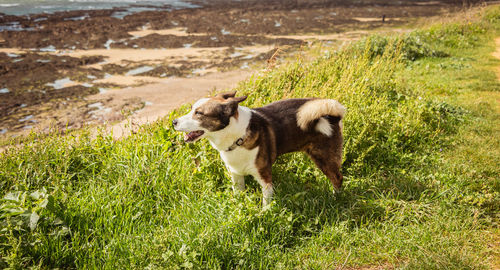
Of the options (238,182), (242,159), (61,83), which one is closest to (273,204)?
(238,182)

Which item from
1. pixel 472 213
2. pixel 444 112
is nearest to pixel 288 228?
pixel 472 213

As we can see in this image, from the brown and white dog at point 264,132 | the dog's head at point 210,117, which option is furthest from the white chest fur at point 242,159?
the dog's head at point 210,117

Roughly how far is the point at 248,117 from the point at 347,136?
180cm

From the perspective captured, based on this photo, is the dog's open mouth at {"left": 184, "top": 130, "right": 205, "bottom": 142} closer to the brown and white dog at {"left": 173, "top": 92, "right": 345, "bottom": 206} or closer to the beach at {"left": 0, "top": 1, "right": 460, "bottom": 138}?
the brown and white dog at {"left": 173, "top": 92, "right": 345, "bottom": 206}

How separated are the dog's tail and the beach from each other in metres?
2.31

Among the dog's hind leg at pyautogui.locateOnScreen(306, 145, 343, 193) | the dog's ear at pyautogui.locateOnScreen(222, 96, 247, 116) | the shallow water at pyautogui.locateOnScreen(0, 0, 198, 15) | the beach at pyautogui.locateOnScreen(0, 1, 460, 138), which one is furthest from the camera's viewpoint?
the shallow water at pyautogui.locateOnScreen(0, 0, 198, 15)

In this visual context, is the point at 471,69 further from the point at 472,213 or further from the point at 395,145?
the point at 472,213

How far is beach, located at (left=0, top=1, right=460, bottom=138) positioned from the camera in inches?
328

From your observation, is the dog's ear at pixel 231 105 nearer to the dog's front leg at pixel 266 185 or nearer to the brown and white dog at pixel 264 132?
the brown and white dog at pixel 264 132

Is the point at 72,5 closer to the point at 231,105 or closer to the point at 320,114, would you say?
the point at 231,105

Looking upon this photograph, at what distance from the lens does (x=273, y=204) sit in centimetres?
303

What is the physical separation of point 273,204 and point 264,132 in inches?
28.0

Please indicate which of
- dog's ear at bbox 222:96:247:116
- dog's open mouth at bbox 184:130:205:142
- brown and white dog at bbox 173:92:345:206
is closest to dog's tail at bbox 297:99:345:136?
brown and white dog at bbox 173:92:345:206

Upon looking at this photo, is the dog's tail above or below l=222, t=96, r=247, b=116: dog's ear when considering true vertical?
below
